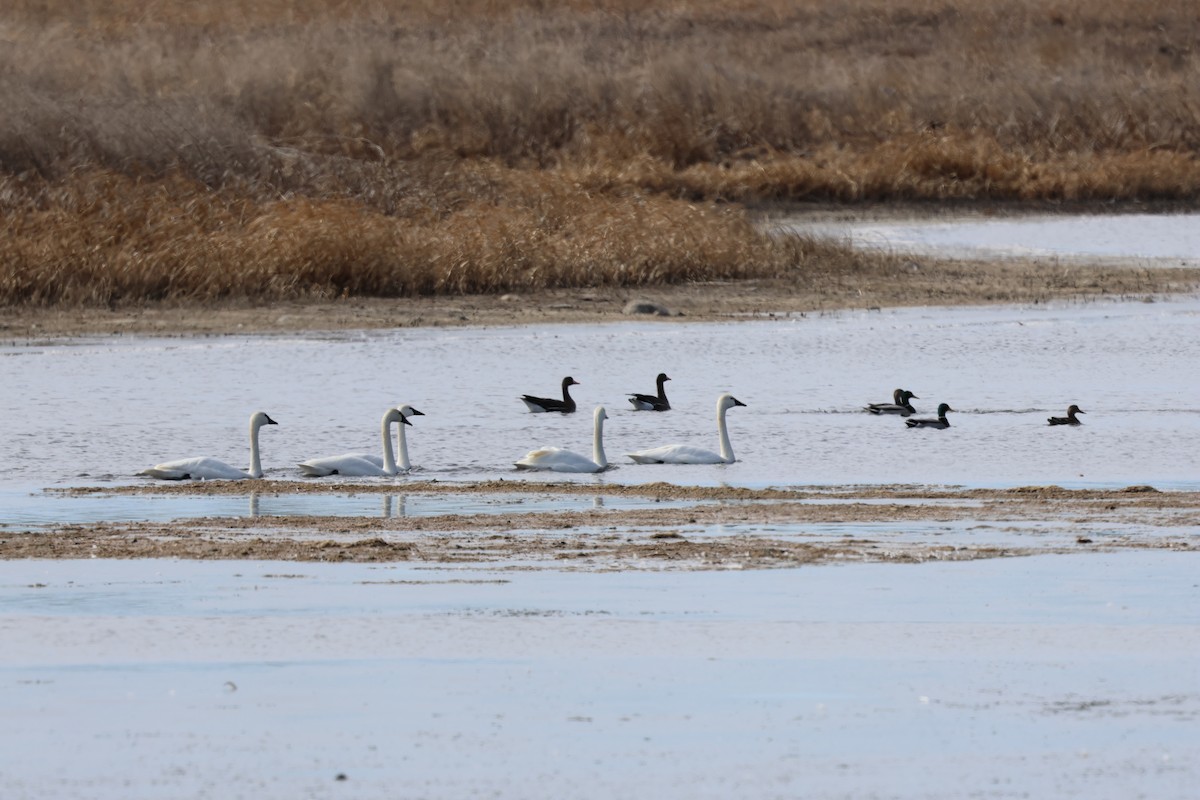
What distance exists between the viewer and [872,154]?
105ft

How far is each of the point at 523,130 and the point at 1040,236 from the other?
320 inches

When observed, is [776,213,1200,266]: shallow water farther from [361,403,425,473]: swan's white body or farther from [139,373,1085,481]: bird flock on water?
[361,403,425,473]: swan's white body

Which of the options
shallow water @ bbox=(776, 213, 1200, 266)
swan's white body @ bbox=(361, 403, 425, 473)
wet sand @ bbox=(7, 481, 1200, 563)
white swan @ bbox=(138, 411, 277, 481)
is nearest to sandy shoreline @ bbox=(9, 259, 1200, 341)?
shallow water @ bbox=(776, 213, 1200, 266)

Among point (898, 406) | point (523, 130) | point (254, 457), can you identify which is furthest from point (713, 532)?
point (523, 130)

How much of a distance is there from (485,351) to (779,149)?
15.3 m

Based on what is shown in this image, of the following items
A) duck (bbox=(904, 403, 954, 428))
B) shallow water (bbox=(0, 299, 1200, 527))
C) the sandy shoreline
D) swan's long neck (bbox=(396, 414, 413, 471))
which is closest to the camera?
swan's long neck (bbox=(396, 414, 413, 471))

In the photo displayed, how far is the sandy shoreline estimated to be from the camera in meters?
19.8

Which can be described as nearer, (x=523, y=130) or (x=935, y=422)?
(x=935, y=422)

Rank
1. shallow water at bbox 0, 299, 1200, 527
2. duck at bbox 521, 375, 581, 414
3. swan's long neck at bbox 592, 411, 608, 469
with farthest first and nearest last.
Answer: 1. duck at bbox 521, 375, 581, 414
2. swan's long neck at bbox 592, 411, 608, 469
3. shallow water at bbox 0, 299, 1200, 527

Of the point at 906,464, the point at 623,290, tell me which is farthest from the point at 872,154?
the point at 906,464

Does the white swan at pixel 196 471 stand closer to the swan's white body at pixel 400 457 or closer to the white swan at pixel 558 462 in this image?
the swan's white body at pixel 400 457

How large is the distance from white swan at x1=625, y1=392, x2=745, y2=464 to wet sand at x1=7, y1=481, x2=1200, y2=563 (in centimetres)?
115

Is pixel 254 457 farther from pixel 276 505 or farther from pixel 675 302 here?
pixel 675 302

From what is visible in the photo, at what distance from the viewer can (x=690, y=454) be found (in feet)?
42.1
